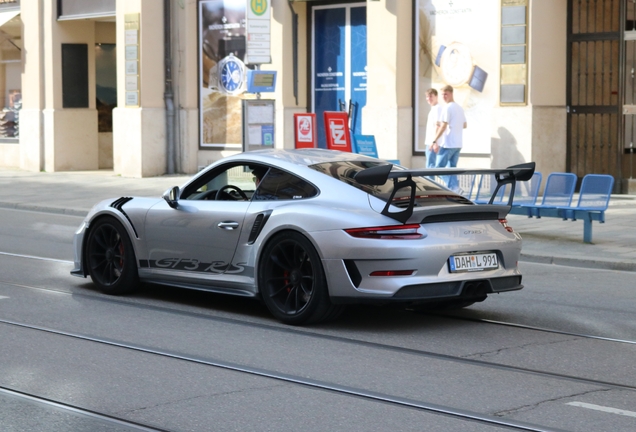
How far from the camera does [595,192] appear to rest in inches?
511

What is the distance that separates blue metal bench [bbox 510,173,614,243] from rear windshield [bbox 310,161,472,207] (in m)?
4.91

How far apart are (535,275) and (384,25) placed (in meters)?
10.9

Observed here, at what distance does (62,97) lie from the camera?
26.8 metres

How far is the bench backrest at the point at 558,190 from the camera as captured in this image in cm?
1327

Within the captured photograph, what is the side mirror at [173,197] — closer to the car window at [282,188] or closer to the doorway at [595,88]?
the car window at [282,188]

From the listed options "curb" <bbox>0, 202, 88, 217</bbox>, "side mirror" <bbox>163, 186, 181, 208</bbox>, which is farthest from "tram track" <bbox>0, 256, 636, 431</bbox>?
"curb" <bbox>0, 202, 88, 217</bbox>

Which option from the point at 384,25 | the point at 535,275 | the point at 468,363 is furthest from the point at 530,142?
the point at 468,363

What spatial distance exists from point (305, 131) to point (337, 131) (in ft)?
1.81

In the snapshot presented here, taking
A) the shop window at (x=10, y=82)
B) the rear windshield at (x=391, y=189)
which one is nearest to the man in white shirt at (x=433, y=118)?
the rear windshield at (x=391, y=189)

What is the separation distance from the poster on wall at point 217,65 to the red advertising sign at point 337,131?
732cm

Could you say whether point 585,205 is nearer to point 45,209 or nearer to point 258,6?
point 258,6

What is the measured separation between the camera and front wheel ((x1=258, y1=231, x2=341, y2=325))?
7.45 meters

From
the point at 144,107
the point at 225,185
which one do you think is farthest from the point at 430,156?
the point at 225,185

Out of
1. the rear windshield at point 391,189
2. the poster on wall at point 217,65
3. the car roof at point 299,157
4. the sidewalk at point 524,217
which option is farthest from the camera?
the poster on wall at point 217,65
